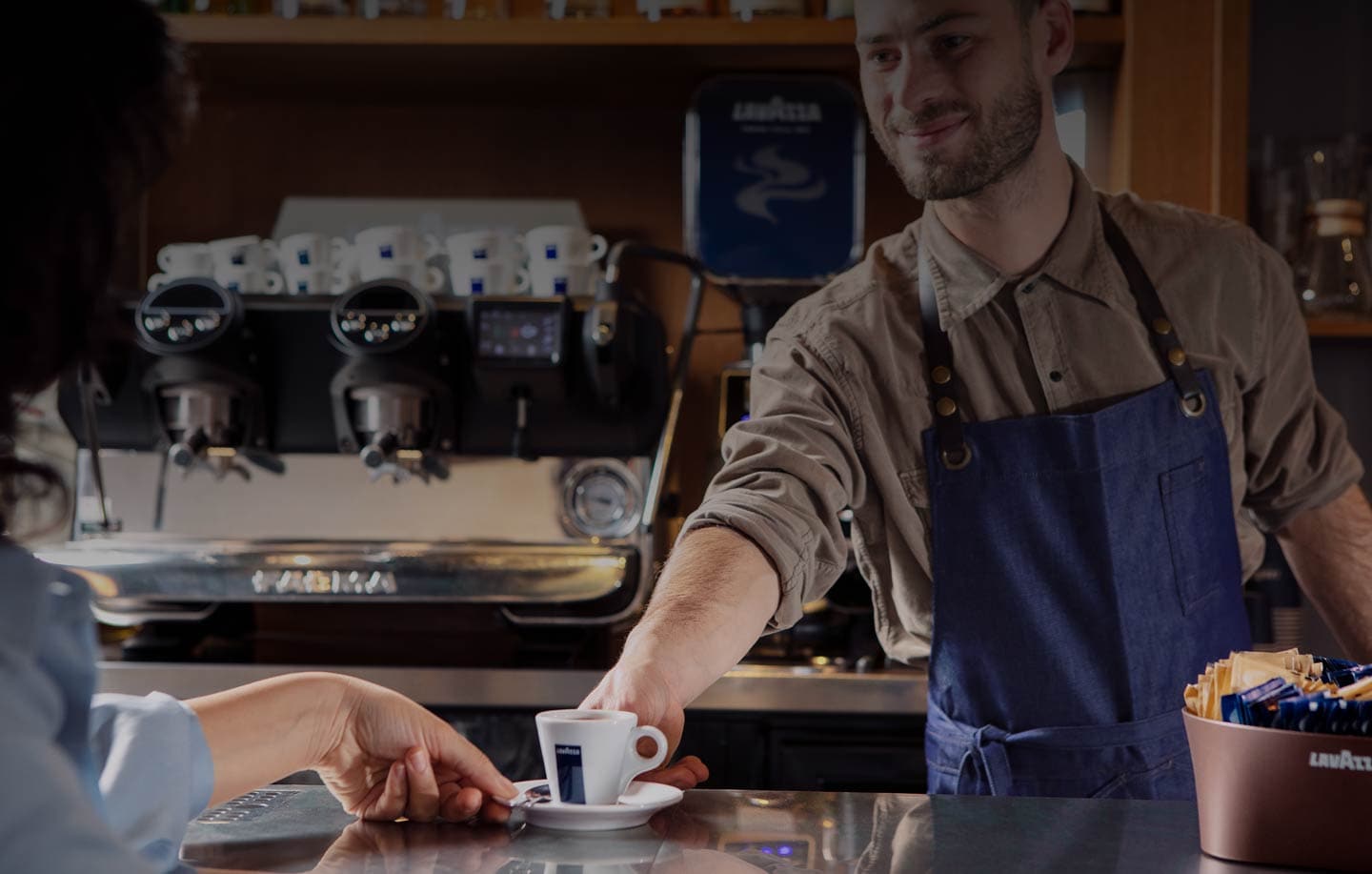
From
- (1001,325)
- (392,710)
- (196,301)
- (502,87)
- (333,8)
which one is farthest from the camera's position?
(502,87)

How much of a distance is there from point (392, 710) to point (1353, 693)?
0.62 m

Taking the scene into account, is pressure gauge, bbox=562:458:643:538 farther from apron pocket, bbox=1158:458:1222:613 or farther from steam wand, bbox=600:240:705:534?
apron pocket, bbox=1158:458:1222:613

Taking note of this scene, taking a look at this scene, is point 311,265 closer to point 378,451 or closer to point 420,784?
point 378,451

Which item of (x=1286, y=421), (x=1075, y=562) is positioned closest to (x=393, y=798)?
(x=1075, y=562)

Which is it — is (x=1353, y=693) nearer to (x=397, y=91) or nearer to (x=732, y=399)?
(x=732, y=399)

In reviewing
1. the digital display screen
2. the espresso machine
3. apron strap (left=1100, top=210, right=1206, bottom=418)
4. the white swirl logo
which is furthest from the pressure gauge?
apron strap (left=1100, top=210, right=1206, bottom=418)

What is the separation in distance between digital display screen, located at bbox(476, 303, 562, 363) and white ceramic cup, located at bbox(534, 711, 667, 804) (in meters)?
1.34

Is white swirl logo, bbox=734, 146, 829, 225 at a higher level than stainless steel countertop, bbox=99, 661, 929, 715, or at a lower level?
higher

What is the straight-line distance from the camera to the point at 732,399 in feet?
7.93

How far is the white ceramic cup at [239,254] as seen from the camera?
2.57 meters

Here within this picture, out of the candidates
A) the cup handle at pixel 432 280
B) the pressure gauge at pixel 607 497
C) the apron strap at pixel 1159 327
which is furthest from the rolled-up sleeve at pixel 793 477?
the cup handle at pixel 432 280

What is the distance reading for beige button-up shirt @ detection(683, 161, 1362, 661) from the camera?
161 centimetres

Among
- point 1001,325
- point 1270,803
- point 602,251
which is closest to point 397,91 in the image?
point 602,251

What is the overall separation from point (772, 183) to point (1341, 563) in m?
1.28
